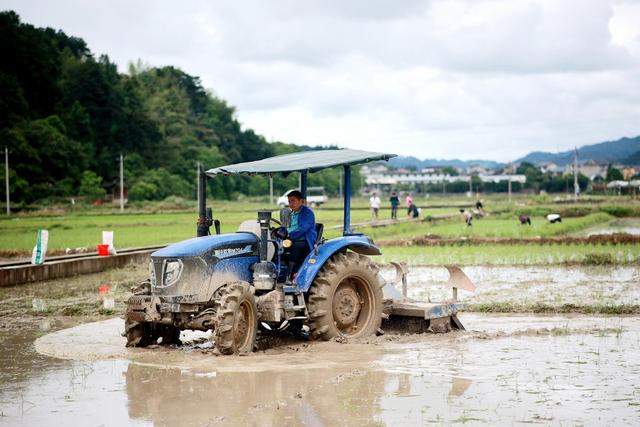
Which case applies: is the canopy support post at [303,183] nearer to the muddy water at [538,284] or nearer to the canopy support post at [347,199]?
the canopy support post at [347,199]

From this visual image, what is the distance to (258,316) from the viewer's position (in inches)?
389

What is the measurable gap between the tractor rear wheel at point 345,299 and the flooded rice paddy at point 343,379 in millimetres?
234

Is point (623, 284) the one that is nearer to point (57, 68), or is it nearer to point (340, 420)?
point (340, 420)

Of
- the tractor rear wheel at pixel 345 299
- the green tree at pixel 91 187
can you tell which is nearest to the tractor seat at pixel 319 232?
the tractor rear wheel at pixel 345 299

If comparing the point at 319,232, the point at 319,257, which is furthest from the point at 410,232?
the point at 319,257

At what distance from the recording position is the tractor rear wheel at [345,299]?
33.6 feet

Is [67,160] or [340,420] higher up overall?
[67,160]

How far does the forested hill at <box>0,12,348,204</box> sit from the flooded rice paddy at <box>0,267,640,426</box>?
48821 mm

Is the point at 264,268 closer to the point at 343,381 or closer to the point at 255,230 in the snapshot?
the point at 255,230

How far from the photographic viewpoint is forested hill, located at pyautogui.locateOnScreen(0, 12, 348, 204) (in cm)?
6288

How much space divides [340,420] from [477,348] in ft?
12.1

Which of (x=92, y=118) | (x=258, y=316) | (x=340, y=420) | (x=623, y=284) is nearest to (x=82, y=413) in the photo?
(x=340, y=420)

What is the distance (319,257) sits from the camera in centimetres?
1034

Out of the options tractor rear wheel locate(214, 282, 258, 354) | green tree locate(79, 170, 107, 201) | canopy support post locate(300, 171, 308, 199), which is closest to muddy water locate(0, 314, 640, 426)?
tractor rear wheel locate(214, 282, 258, 354)
